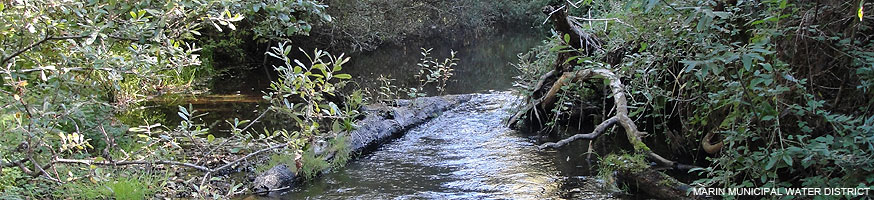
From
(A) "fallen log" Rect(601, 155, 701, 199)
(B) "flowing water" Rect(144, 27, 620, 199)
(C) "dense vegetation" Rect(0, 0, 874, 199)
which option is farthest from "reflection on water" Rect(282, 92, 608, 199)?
(C) "dense vegetation" Rect(0, 0, 874, 199)

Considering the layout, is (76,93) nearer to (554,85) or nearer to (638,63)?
(638,63)

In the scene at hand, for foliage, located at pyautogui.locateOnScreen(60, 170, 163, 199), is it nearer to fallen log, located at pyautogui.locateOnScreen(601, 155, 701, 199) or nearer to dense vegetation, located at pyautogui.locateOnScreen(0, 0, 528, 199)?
dense vegetation, located at pyautogui.locateOnScreen(0, 0, 528, 199)

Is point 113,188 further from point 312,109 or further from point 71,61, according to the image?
point 312,109

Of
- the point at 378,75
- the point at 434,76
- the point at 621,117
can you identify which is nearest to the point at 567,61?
the point at 621,117

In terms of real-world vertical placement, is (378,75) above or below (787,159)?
below

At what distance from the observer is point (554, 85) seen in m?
8.17

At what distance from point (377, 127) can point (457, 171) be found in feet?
6.65

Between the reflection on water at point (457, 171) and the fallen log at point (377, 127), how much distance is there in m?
0.16

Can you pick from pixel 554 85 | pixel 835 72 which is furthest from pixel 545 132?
pixel 835 72

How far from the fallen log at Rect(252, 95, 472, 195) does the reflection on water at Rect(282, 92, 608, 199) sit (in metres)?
0.16

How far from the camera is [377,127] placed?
8344 millimetres

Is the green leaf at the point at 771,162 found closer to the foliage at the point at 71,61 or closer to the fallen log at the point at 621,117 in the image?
the fallen log at the point at 621,117

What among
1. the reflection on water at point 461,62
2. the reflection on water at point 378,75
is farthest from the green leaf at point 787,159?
the reflection on water at point 461,62

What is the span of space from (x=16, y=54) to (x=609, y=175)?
4.72 meters
